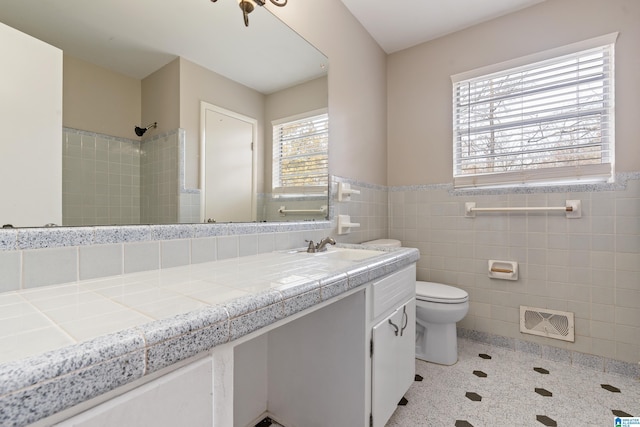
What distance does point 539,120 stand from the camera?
216cm

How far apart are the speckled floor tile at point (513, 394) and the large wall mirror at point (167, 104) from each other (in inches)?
50.9

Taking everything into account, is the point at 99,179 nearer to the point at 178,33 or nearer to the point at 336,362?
the point at 178,33

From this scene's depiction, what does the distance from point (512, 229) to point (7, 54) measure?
9.11 feet

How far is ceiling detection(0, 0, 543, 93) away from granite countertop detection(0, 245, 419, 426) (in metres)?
0.73

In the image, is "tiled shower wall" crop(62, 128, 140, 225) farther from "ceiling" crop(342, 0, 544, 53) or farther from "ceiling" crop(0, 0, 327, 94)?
"ceiling" crop(342, 0, 544, 53)

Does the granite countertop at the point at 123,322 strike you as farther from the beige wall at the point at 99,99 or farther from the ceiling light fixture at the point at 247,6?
the ceiling light fixture at the point at 247,6

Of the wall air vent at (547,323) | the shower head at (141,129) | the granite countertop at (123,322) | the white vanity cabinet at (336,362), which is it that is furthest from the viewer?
the wall air vent at (547,323)

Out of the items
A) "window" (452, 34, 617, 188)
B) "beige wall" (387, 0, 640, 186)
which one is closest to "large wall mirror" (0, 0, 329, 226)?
"beige wall" (387, 0, 640, 186)

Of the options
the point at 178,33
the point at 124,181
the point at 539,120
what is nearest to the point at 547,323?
the point at 539,120

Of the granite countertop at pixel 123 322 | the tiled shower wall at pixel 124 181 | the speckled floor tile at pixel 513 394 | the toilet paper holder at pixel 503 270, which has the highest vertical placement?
the tiled shower wall at pixel 124 181

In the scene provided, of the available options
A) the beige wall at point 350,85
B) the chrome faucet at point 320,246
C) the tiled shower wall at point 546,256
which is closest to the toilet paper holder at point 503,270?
the tiled shower wall at point 546,256

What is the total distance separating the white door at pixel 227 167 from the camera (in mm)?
1266

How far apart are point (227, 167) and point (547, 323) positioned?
2.44 meters

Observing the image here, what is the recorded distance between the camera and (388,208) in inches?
111
